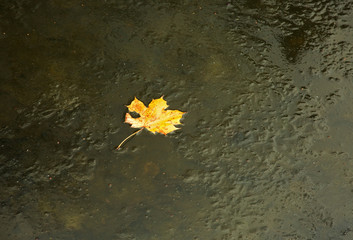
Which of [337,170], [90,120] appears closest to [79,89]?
[90,120]

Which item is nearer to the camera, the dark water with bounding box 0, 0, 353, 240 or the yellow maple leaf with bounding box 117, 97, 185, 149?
the dark water with bounding box 0, 0, 353, 240

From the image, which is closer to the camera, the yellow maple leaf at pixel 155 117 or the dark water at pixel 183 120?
the dark water at pixel 183 120

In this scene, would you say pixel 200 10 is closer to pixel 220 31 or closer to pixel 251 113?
pixel 220 31

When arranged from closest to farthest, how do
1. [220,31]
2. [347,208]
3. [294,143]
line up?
[347,208]
[294,143]
[220,31]
